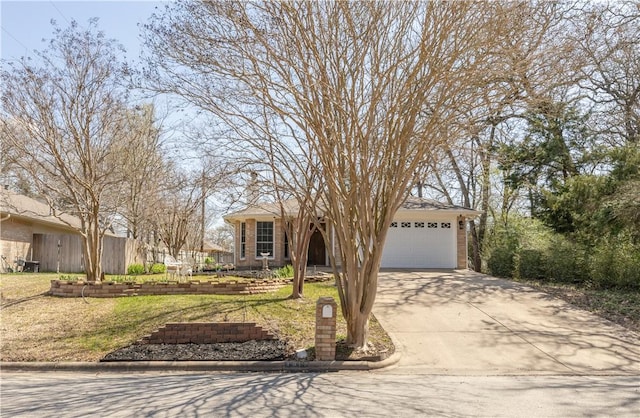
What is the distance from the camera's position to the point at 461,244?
20625mm

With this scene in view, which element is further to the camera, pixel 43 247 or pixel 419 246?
pixel 43 247

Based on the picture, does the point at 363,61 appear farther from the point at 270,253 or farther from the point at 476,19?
the point at 270,253

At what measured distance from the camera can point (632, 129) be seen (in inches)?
722

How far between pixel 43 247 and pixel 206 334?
15.4 meters

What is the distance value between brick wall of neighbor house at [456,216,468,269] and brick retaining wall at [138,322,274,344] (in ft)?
42.1

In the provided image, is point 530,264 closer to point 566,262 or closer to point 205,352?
point 566,262

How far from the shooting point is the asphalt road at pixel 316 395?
540 centimetres

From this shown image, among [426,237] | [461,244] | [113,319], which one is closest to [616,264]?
[461,244]

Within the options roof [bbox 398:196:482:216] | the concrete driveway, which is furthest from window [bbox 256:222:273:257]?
the concrete driveway

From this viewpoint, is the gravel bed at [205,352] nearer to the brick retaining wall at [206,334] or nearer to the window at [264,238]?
the brick retaining wall at [206,334]

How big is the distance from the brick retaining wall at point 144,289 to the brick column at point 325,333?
5013mm

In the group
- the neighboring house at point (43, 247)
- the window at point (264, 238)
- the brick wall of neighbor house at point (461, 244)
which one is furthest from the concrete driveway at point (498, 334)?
the neighboring house at point (43, 247)

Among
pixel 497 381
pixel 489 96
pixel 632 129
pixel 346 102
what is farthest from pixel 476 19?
pixel 632 129

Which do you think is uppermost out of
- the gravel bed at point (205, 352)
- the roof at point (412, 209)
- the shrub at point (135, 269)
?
the roof at point (412, 209)
